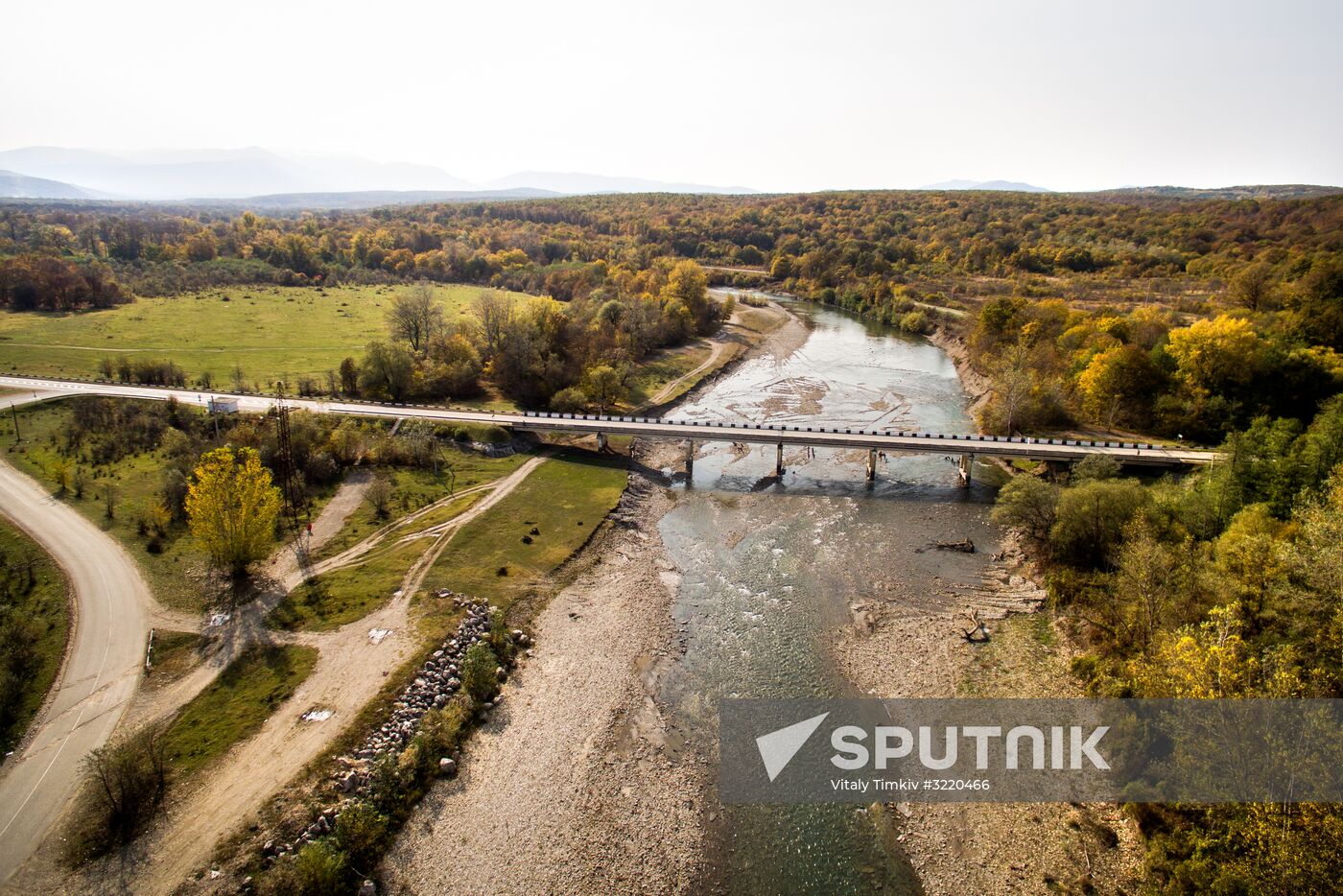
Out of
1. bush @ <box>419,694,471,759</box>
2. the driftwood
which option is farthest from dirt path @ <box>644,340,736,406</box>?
bush @ <box>419,694,471,759</box>

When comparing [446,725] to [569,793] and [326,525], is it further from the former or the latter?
[326,525]

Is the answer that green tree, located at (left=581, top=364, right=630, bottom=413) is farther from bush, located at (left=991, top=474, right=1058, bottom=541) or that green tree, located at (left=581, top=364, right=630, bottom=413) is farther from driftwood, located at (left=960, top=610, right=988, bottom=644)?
driftwood, located at (left=960, top=610, right=988, bottom=644)

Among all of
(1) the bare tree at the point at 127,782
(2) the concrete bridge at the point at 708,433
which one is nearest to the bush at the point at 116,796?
(1) the bare tree at the point at 127,782

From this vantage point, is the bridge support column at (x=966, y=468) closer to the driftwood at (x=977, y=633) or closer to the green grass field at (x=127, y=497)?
the driftwood at (x=977, y=633)

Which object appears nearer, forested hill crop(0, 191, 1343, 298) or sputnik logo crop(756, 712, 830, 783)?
sputnik logo crop(756, 712, 830, 783)

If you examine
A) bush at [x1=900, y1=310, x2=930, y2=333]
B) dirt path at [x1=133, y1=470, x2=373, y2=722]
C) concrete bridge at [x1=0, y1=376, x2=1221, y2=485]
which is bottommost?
dirt path at [x1=133, y1=470, x2=373, y2=722]

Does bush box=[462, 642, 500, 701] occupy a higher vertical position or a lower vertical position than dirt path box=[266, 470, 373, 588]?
lower
